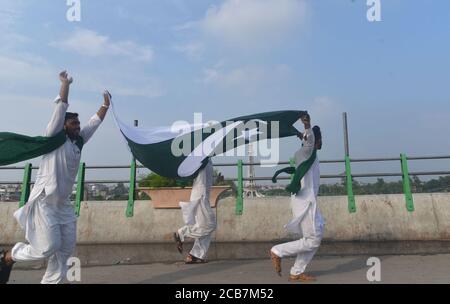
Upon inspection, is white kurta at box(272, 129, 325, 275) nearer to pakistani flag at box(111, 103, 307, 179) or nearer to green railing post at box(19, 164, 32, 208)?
pakistani flag at box(111, 103, 307, 179)

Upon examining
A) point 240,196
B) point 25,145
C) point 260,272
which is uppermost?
point 25,145

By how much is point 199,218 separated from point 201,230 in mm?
186

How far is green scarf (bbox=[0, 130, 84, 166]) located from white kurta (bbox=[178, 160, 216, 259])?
233 cm

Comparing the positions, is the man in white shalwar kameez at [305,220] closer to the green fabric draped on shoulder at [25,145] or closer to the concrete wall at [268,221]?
the concrete wall at [268,221]

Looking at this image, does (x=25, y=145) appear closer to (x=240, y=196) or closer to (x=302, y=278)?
(x=302, y=278)

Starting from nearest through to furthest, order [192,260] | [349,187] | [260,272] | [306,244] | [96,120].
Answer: [96,120] < [306,244] < [260,272] < [192,260] < [349,187]

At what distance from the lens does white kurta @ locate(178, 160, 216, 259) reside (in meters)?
6.57

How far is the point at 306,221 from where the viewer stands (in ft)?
17.5

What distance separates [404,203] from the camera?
7.40 metres

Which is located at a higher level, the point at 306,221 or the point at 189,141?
the point at 189,141

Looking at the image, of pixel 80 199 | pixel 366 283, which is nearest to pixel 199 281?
pixel 366 283

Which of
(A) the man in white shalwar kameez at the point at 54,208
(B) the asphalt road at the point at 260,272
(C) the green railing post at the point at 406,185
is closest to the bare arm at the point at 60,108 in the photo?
(A) the man in white shalwar kameez at the point at 54,208

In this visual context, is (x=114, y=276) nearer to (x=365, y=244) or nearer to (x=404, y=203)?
(x=365, y=244)

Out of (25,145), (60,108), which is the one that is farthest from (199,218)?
(60,108)
